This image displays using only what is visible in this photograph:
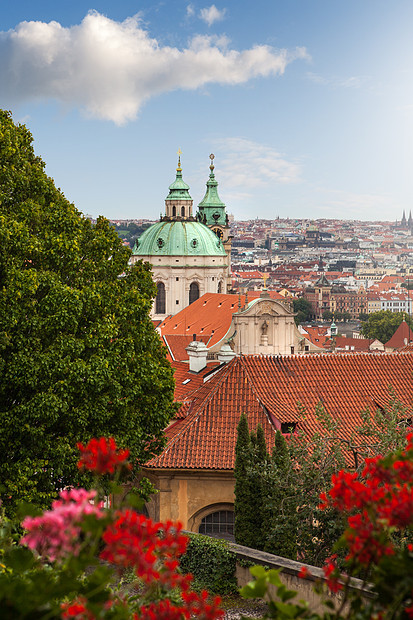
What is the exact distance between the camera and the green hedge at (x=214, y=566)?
1319 centimetres

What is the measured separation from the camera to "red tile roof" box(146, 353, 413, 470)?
18922mm

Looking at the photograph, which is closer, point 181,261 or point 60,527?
point 60,527

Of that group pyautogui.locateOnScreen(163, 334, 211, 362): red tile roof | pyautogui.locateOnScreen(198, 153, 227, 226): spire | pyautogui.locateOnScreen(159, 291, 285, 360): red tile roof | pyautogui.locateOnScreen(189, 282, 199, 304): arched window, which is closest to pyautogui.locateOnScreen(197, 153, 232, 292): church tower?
pyautogui.locateOnScreen(198, 153, 227, 226): spire

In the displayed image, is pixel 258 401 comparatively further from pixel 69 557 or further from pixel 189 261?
pixel 189 261

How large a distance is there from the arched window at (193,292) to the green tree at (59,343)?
63.7 meters

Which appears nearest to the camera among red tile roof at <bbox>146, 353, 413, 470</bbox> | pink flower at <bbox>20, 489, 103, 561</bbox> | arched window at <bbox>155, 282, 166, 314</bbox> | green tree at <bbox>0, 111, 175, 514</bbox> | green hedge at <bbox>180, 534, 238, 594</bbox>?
pink flower at <bbox>20, 489, 103, 561</bbox>

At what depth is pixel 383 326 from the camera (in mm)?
120562

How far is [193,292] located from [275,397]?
60.5 m

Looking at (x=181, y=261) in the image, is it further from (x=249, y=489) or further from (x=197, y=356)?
(x=249, y=489)

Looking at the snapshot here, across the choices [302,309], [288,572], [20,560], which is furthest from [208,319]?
[302,309]

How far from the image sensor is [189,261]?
266ft

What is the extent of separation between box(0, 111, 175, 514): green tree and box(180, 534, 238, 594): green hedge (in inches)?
94.5

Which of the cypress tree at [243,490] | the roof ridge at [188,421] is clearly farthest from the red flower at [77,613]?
the roof ridge at [188,421]

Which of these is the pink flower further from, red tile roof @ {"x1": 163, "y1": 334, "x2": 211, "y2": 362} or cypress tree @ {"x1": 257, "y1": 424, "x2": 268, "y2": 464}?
red tile roof @ {"x1": 163, "y1": 334, "x2": 211, "y2": 362}
